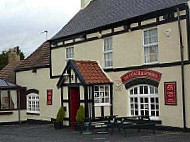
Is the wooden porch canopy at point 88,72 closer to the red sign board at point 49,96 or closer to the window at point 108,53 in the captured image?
the window at point 108,53

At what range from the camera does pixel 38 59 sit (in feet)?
93.6

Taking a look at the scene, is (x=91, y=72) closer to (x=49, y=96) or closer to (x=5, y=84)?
(x=49, y=96)

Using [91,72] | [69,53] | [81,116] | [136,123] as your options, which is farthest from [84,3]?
[136,123]

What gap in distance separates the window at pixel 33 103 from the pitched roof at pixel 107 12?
16.2 feet

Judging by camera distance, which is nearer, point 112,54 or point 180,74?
point 180,74

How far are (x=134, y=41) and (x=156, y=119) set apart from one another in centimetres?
396

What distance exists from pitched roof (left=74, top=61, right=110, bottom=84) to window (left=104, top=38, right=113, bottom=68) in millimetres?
528

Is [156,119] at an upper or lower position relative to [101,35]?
lower

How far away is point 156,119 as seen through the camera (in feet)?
60.1

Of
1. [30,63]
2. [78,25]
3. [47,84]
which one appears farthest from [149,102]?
[30,63]

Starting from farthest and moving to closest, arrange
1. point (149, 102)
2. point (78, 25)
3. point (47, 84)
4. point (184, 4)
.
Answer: point (47, 84) → point (78, 25) → point (149, 102) → point (184, 4)

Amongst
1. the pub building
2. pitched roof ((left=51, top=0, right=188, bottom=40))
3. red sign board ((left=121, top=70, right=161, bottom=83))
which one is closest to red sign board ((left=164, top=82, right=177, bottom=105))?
the pub building

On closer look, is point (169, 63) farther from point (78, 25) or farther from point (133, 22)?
point (78, 25)

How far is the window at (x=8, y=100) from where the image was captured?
2767 centimetres
